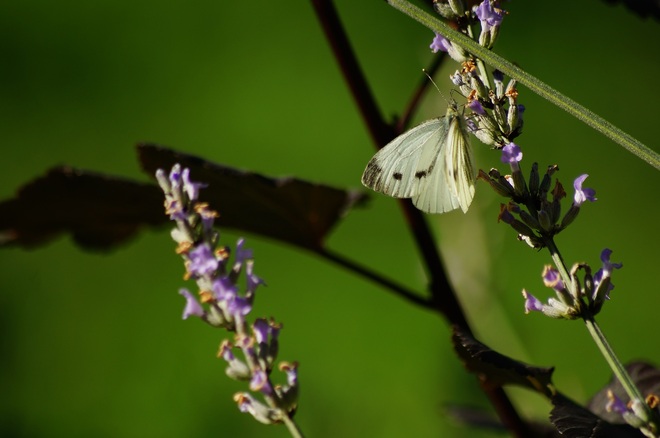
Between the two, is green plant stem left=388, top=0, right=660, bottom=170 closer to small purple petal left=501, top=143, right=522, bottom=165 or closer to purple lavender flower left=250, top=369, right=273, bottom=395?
small purple petal left=501, top=143, right=522, bottom=165

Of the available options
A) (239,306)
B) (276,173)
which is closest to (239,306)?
(239,306)

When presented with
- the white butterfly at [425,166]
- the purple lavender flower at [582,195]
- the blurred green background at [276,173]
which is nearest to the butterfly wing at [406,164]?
the white butterfly at [425,166]

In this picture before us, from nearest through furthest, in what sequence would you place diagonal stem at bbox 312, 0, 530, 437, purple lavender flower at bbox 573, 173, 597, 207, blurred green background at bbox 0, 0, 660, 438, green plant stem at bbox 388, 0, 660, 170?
green plant stem at bbox 388, 0, 660, 170 → purple lavender flower at bbox 573, 173, 597, 207 → diagonal stem at bbox 312, 0, 530, 437 → blurred green background at bbox 0, 0, 660, 438

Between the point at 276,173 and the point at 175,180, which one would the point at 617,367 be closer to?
the point at 175,180

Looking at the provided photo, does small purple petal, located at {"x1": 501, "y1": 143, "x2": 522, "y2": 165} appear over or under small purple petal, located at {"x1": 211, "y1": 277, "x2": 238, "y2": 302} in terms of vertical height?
over

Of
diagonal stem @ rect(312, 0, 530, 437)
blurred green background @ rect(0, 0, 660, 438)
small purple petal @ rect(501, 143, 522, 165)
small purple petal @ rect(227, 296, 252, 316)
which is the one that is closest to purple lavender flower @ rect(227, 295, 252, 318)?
small purple petal @ rect(227, 296, 252, 316)

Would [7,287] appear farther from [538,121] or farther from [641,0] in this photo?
[641,0]

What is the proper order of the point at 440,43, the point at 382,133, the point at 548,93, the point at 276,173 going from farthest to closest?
the point at 276,173, the point at 382,133, the point at 440,43, the point at 548,93
